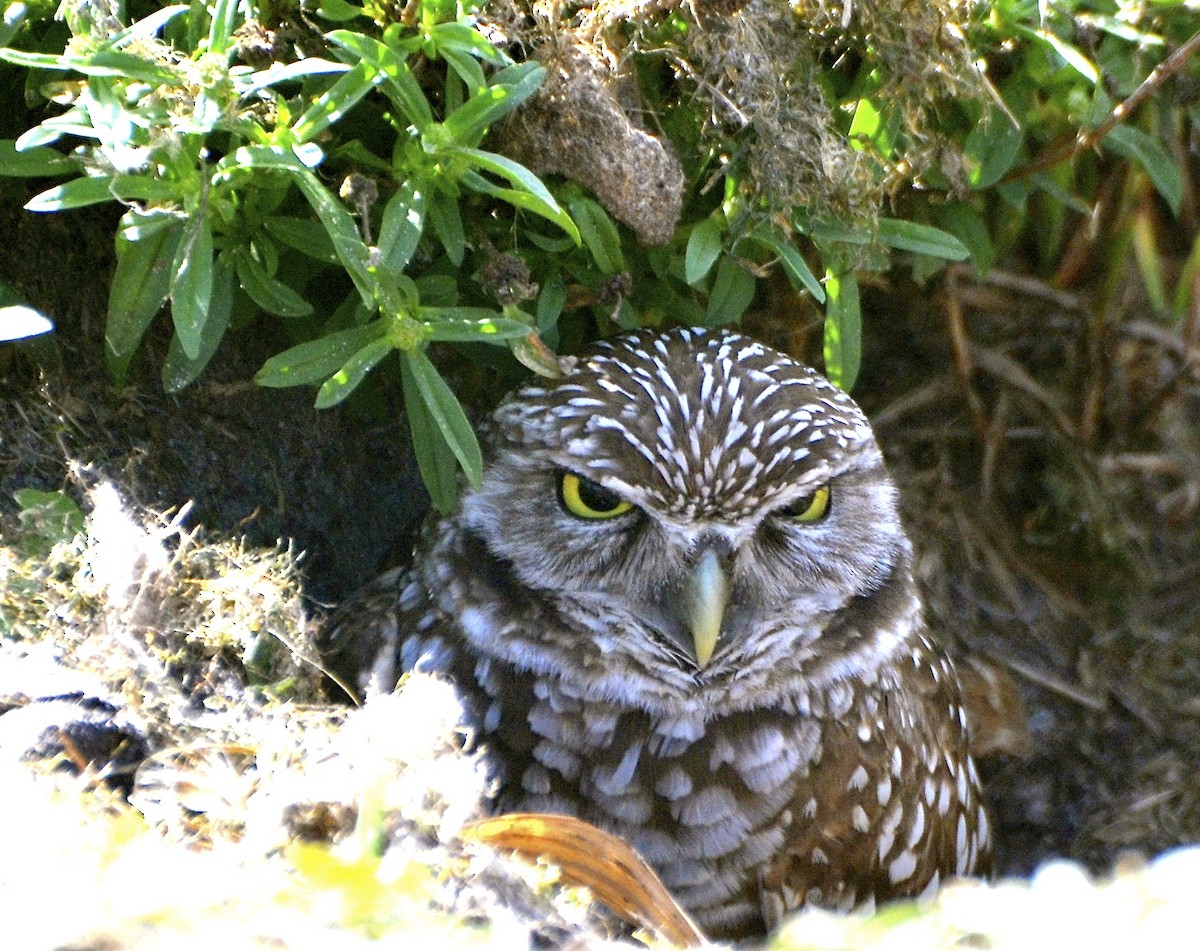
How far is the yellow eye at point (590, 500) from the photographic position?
181cm

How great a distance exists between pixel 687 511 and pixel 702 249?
42 cm

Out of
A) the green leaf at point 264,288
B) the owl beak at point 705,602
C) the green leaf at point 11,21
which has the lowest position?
the owl beak at point 705,602

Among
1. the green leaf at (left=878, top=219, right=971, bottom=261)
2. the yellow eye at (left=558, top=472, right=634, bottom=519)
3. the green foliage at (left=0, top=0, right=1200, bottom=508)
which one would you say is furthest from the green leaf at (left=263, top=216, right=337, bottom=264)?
the green leaf at (left=878, top=219, right=971, bottom=261)

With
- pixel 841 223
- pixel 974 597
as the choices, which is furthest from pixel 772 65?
pixel 974 597

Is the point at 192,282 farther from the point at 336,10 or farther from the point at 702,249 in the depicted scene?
the point at 702,249

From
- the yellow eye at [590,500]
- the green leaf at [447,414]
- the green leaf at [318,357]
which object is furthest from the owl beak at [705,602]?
the green leaf at [318,357]

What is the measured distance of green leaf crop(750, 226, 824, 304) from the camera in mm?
1902

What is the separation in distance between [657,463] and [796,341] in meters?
0.91

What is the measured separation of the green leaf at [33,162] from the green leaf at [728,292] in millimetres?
966

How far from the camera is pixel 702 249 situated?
6.32ft

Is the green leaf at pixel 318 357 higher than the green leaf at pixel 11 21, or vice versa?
the green leaf at pixel 11 21

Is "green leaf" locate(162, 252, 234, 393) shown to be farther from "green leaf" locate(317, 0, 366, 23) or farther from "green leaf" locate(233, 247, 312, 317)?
"green leaf" locate(317, 0, 366, 23)

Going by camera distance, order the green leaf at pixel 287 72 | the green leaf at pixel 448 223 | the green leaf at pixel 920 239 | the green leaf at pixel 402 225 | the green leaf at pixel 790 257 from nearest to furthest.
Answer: the green leaf at pixel 287 72 → the green leaf at pixel 402 225 → the green leaf at pixel 448 223 → the green leaf at pixel 790 257 → the green leaf at pixel 920 239

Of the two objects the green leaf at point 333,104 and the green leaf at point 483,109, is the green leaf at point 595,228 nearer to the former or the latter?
the green leaf at point 483,109
